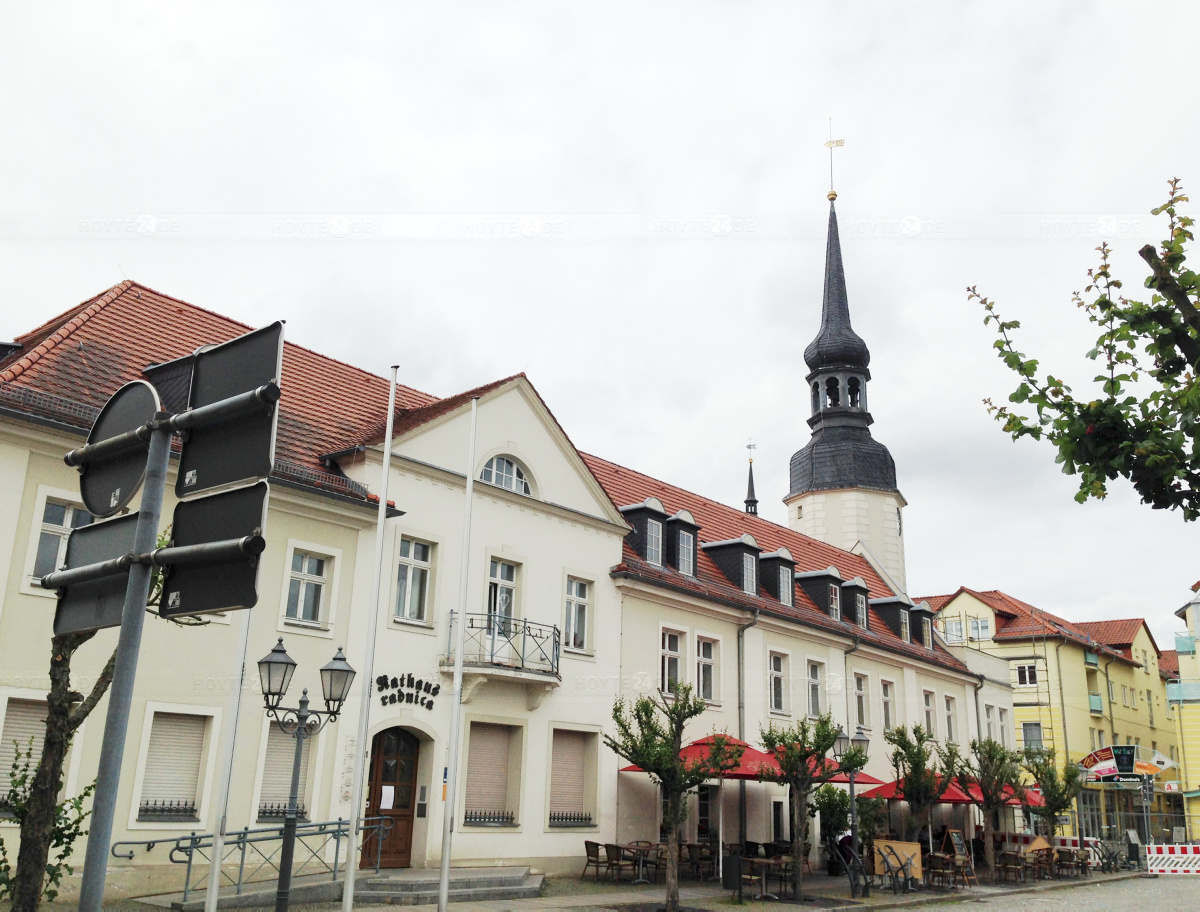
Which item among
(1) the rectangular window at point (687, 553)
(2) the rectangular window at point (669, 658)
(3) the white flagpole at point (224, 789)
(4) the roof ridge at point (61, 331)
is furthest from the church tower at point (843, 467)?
(3) the white flagpole at point (224, 789)

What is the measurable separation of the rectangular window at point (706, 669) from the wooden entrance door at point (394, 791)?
29.5 ft

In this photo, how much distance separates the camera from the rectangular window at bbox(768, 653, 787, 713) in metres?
29.4

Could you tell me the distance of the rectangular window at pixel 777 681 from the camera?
29.4 meters

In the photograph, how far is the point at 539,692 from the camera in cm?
2186

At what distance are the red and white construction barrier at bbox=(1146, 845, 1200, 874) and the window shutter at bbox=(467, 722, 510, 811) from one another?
2426 centimetres

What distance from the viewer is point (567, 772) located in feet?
75.6

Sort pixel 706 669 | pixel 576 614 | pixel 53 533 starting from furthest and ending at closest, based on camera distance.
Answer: pixel 706 669
pixel 576 614
pixel 53 533

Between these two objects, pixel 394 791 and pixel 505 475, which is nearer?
pixel 394 791

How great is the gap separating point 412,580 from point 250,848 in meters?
5.59

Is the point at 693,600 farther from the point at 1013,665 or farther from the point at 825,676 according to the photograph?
the point at 1013,665

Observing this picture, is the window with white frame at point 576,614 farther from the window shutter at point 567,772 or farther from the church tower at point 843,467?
the church tower at point 843,467

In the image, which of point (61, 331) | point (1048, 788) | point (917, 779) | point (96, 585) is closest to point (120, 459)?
point (96, 585)

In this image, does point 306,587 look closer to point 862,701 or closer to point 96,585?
point 96,585

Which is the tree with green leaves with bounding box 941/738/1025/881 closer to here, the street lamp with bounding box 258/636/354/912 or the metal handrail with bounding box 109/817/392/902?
the metal handrail with bounding box 109/817/392/902
